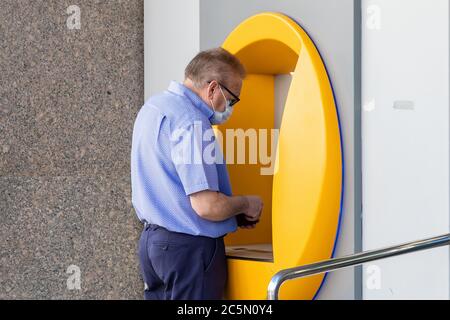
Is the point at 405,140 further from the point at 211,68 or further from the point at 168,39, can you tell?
the point at 168,39

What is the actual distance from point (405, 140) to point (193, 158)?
0.68 meters

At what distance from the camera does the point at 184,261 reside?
2.88 m

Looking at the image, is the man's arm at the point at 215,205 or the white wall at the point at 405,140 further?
the man's arm at the point at 215,205

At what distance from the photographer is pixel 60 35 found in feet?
13.1

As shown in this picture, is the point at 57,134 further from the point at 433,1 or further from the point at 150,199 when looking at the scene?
the point at 433,1

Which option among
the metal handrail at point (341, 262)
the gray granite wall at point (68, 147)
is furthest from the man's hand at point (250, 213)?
the gray granite wall at point (68, 147)

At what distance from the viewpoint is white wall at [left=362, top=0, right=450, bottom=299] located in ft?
8.50

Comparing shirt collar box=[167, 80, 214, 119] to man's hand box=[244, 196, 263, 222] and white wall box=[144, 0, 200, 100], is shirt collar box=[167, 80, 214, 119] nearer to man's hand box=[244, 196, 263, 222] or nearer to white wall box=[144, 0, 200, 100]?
man's hand box=[244, 196, 263, 222]

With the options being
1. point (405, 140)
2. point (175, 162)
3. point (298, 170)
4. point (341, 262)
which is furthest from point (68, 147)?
point (341, 262)

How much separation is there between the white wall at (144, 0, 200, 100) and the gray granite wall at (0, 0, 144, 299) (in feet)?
0.30

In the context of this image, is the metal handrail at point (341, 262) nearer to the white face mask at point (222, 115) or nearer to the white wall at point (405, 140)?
the white wall at point (405, 140)

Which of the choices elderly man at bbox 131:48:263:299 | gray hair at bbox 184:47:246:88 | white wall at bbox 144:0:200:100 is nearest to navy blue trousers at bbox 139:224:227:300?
elderly man at bbox 131:48:263:299

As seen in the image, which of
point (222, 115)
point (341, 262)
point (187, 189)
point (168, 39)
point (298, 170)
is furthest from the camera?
point (168, 39)

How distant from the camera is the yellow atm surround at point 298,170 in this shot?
2.85 metres
